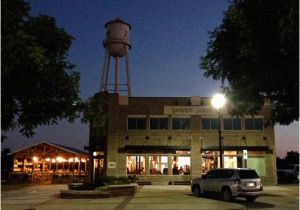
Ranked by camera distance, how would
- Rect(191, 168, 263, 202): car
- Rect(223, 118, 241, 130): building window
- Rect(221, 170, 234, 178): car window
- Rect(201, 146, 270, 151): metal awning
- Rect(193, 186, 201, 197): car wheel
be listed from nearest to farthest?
1. Rect(191, 168, 263, 202): car
2. Rect(221, 170, 234, 178): car window
3. Rect(193, 186, 201, 197): car wheel
4. Rect(201, 146, 270, 151): metal awning
5. Rect(223, 118, 241, 130): building window

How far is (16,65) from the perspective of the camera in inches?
412

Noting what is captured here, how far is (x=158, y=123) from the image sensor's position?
40.2 metres

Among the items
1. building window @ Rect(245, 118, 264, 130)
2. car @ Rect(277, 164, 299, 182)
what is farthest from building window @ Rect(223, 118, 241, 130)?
car @ Rect(277, 164, 299, 182)

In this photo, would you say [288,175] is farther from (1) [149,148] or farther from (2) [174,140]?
(1) [149,148]

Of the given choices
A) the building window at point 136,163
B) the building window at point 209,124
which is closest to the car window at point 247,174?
the building window at point 209,124

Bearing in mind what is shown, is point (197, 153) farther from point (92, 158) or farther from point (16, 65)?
point (16, 65)

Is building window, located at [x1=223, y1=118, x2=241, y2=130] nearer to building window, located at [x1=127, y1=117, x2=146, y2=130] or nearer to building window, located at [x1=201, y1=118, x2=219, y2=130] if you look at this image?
building window, located at [x1=201, y1=118, x2=219, y2=130]

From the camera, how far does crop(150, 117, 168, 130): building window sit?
132ft

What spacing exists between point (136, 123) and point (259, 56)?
25153 millimetres

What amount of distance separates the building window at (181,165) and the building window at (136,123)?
159 inches

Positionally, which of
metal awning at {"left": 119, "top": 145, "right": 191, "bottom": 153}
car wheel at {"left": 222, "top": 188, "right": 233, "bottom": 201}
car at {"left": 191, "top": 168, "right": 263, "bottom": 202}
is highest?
metal awning at {"left": 119, "top": 145, "right": 191, "bottom": 153}

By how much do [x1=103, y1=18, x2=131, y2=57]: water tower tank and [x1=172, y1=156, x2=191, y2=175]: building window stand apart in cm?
1373

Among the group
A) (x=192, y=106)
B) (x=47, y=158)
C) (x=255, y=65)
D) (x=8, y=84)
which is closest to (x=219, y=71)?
(x=255, y=65)

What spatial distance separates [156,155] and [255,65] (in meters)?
24.1
